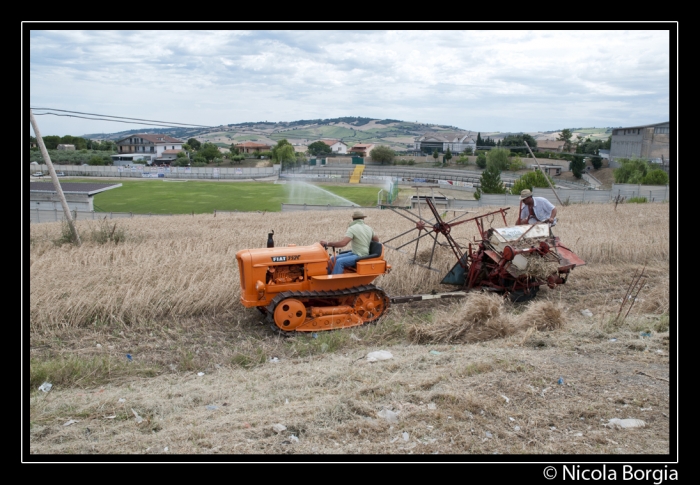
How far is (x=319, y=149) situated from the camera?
430ft

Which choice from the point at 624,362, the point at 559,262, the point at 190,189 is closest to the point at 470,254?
the point at 559,262

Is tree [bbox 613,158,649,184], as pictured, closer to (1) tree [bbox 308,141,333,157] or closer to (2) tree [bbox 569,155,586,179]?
(2) tree [bbox 569,155,586,179]

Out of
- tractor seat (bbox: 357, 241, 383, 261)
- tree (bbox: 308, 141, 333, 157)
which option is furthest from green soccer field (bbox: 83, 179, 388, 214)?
tree (bbox: 308, 141, 333, 157)

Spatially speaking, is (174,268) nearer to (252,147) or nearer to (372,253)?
(372,253)

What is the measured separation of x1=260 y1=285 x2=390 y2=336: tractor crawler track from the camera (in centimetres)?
839

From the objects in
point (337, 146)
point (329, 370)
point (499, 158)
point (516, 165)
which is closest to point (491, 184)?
point (499, 158)

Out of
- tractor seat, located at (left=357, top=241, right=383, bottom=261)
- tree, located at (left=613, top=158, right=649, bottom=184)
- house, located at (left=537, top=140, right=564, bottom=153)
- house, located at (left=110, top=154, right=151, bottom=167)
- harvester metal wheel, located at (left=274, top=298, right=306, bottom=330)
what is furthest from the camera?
house, located at (left=537, top=140, right=564, bottom=153)

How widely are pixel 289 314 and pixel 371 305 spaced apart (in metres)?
1.43

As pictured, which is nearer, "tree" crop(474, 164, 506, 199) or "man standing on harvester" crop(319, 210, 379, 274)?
"man standing on harvester" crop(319, 210, 379, 274)

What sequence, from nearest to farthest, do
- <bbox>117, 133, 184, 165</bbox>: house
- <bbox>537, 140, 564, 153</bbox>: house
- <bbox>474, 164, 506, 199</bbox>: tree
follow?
<bbox>474, 164, 506, 199</bbox>: tree, <bbox>537, 140, 564, 153</bbox>: house, <bbox>117, 133, 184, 165</bbox>: house

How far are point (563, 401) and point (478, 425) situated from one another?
3.35 ft

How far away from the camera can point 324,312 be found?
8773 mm
